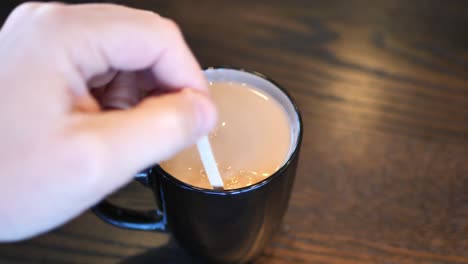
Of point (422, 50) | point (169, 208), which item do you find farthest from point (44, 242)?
point (422, 50)

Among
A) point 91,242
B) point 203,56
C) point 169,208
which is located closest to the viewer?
point 169,208

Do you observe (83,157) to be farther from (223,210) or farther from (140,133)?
(223,210)

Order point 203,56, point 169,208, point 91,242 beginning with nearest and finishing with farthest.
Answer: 1. point 169,208
2. point 91,242
3. point 203,56

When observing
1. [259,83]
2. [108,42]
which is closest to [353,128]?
[259,83]

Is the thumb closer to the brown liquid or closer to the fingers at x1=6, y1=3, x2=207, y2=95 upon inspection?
the fingers at x1=6, y1=3, x2=207, y2=95

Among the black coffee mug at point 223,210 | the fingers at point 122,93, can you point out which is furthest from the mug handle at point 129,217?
the fingers at point 122,93

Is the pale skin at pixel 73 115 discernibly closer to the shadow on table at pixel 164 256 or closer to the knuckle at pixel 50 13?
the knuckle at pixel 50 13

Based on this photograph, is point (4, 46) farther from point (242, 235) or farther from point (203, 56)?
point (203, 56)
